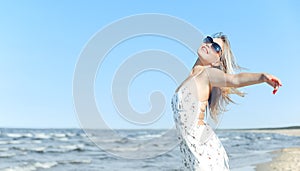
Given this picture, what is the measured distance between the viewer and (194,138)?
2.86 metres

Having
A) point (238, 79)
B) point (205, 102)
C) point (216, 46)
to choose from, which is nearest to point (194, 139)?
point (205, 102)

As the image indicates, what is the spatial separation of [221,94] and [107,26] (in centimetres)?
148

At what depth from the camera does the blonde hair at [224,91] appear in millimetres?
2984

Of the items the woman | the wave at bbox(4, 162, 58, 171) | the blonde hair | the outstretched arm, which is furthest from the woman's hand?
the wave at bbox(4, 162, 58, 171)

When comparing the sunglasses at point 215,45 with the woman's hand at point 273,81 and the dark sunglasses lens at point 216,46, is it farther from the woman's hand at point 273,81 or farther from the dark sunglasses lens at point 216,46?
the woman's hand at point 273,81

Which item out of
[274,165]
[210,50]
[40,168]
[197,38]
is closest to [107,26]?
[197,38]

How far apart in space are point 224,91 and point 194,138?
1.35 ft

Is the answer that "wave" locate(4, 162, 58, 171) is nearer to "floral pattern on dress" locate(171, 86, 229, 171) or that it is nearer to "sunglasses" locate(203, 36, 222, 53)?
"floral pattern on dress" locate(171, 86, 229, 171)

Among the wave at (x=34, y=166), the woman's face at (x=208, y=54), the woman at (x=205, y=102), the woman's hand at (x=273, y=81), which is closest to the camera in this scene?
the woman's hand at (x=273, y=81)

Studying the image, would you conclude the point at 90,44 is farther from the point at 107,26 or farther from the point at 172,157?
the point at 172,157

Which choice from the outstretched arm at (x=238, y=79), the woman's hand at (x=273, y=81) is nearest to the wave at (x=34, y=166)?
the outstretched arm at (x=238, y=79)

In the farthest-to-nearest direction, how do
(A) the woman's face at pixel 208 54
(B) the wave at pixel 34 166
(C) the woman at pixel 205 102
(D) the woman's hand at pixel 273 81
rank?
(B) the wave at pixel 34 166, (A) the woman's face at pixel 208 54, (C) the woman at pixel 205 102, (D) the woman's hand at pixel 273 81

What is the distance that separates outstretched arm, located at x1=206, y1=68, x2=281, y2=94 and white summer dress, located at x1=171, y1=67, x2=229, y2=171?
0.21 meters

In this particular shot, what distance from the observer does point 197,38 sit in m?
3.38
